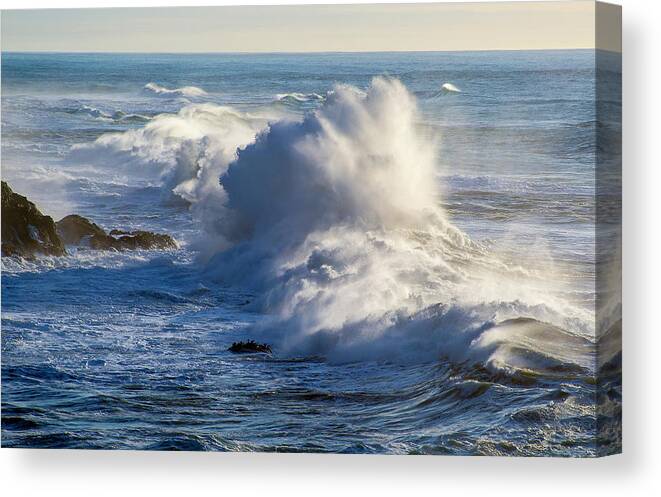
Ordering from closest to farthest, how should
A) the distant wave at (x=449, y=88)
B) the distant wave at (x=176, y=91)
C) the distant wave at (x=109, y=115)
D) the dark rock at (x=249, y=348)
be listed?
the distant wave at (x=449, y=88) < the dark rock at (x=249, y=348) < the distant wave at (x=176, y=91) < the distant wave at (x=109, y=115)

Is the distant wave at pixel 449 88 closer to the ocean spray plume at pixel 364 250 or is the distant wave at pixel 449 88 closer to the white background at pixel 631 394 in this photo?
the ocean spray plume at pixel 364 250

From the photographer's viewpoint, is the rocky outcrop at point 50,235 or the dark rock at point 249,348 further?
the rocky outcrop at point 50,235

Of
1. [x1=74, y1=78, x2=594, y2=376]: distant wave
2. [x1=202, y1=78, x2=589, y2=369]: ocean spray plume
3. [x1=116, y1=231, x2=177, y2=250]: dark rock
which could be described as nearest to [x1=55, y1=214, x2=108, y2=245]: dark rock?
[x1=116, y1=231, x2=177, y2=250]: dark rock

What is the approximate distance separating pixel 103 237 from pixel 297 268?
1.78 meters

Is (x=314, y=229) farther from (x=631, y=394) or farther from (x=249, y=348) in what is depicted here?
(x=631, y=394)

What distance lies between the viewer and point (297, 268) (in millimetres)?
15766

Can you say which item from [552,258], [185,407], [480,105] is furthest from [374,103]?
[185,407]

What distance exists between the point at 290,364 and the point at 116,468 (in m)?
1.82

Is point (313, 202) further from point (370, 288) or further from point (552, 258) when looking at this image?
point (552, 258)

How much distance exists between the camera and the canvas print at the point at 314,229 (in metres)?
15.1

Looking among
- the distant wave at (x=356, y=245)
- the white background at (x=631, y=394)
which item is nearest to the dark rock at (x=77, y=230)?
the distant wave at (x=356, y=245)

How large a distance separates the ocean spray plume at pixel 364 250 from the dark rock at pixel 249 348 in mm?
98

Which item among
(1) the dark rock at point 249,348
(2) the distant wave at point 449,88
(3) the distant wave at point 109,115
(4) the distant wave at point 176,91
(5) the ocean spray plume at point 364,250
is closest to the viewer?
(5) the ocean spray plume at point 364,250

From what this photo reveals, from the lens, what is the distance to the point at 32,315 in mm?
16219
